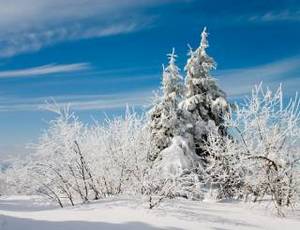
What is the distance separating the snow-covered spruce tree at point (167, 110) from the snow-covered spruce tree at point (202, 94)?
1.18m

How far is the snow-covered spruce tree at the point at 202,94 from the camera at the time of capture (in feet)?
95.2

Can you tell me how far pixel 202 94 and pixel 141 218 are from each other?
15.9 metres

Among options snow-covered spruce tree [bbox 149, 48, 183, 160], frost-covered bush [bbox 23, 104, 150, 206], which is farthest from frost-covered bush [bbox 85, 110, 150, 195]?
snow-covered spruce tree [bbox 149, 48, 183, 160]

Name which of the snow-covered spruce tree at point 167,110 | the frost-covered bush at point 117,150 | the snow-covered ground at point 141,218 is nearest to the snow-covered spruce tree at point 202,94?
the snow-covered spruce tree at point 167,110

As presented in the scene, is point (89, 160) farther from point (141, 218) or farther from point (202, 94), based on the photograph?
point (202, 94)

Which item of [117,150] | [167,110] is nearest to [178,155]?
[167,110]

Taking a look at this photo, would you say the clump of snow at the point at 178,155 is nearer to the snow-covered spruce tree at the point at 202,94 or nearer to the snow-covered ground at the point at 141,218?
the snow-covered spruce tree at the point at 202,94

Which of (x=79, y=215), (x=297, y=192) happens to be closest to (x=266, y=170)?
(x=297, y=192)

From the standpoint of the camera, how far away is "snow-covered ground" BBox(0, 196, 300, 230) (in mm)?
13891

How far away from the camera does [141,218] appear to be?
1461 centimetres

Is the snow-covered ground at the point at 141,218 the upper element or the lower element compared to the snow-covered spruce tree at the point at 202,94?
lower

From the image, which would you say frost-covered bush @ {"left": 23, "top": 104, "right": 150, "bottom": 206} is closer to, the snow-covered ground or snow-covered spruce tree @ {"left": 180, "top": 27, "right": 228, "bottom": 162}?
the snow-covered ground

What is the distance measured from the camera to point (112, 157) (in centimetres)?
2077

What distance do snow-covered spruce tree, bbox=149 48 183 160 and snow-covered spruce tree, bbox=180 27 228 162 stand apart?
1.18 meters
